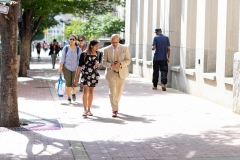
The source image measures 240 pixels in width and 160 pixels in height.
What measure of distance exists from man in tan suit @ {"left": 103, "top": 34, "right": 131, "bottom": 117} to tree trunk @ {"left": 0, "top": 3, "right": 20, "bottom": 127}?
2.21 metres

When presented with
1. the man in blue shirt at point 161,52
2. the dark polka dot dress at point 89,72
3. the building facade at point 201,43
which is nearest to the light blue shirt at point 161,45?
the man in blue shirt at point 161,52

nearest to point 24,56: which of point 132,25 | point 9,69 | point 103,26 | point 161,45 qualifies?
point 132,25

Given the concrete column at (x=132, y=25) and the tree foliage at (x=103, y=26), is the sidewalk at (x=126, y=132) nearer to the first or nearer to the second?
the concrete column at (x=132, y=25)

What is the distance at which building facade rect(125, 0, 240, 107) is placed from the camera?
13664 mm

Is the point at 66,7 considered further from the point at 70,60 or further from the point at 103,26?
the point at 103,26

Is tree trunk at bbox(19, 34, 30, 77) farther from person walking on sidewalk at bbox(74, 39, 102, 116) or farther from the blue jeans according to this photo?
person walking on sidewalk at bbox(74, 39, 102, 116)

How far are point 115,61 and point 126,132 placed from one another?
222cm

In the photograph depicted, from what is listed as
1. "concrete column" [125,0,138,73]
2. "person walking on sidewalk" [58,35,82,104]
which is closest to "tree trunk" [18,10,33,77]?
"concrete column" [125,0,138,73]

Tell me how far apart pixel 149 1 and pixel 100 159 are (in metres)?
17.7

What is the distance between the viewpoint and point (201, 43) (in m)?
15.9

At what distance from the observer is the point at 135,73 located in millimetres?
27828

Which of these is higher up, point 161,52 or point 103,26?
point 103,26

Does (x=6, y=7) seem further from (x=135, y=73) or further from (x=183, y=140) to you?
(x=135, y=73)

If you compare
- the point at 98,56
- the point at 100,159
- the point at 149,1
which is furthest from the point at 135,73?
the point at 100,159
